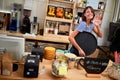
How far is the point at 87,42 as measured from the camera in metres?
2.57

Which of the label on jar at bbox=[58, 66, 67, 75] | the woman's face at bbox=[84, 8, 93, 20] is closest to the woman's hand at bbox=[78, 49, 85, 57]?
the woman's face at bbox=[84, 8, 93, 20]

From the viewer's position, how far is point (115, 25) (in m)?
4.01

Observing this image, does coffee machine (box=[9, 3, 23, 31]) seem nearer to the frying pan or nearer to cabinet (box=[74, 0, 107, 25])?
cabinet (box=[74, 0, 107, 25])

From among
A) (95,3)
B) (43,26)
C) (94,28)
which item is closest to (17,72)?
(94,28)

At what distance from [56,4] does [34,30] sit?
711 millimetres

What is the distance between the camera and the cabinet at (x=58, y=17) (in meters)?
3.79

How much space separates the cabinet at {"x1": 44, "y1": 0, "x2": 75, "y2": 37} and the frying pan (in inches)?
48.1

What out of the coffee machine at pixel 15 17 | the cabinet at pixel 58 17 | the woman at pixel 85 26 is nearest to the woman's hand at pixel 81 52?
the woman at pixel 85 26

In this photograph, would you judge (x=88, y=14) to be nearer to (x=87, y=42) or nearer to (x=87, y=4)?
(x=87, y=42)

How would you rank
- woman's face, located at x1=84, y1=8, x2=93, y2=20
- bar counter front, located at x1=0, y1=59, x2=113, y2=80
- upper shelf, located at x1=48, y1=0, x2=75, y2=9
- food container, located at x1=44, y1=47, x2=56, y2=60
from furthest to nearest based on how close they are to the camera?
upper shelf, located at x1=48, y1=0, x2=75, y2=9, woman's face, located at x1=84, y1=8, x2=93, y2=20, food container, located at x1=44, y1=47, x2=56, y2=60, bar counter front, located at x1=0, y1=59, x2=113, y2=80

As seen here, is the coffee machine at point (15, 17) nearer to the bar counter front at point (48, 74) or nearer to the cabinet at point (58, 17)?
the cabinet at point (58, 17)

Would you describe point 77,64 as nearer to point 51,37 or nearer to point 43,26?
point 51,37

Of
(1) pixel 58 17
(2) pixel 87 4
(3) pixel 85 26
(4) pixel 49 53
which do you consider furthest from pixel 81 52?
(2) pixel 87 4

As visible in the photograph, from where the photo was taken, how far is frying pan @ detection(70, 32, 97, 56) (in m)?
2.55
